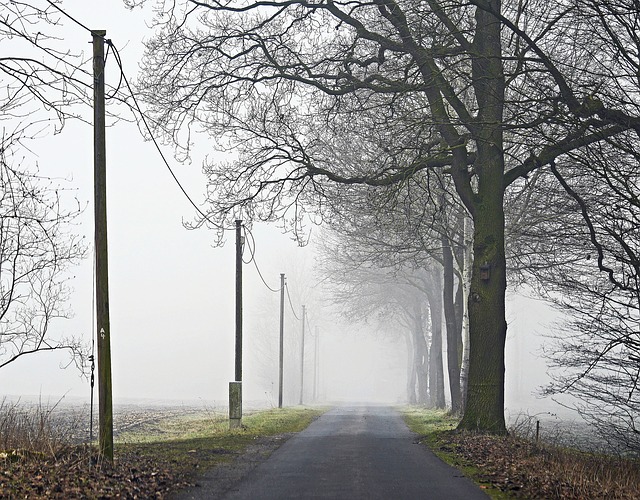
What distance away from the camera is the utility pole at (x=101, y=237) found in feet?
39.9

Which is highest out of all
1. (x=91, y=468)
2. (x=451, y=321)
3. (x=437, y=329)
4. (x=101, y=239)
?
(x=101, y=239)

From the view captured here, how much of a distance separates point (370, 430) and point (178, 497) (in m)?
14.6

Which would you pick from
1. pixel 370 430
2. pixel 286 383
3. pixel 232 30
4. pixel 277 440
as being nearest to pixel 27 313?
pixel 277 440

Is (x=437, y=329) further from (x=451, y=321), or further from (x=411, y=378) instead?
(x=411, y=378)

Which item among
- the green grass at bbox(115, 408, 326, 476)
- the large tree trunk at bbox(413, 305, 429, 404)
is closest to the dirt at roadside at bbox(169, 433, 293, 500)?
the green grass at bbox(115, 408, 326, 476)

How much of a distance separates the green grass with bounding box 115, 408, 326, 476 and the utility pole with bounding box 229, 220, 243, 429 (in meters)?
0.40

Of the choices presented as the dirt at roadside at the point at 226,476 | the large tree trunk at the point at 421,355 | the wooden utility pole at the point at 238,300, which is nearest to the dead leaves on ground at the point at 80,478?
the dirt at roadside at the point at 226,476

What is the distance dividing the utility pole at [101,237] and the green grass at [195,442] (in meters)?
1.39

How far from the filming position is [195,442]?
17.6 metres

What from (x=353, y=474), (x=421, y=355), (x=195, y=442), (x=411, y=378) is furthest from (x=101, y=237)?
(x=411, y=378)

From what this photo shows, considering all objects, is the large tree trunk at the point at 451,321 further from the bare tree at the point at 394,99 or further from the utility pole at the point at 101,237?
the utility pole at the point at 101,237

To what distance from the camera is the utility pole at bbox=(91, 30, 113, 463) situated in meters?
12.2

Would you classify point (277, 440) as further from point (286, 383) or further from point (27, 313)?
point (286, 383)

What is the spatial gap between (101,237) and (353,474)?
16.2ft
